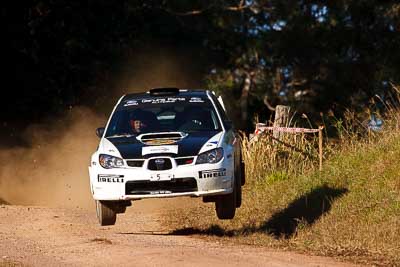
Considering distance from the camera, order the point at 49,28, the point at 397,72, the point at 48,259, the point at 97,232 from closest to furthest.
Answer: the point at 48,259 < the point at 97,232 < the point at 49,28 < the point at 397,72

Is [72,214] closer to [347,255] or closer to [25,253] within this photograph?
[25,253]

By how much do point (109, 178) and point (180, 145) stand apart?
97 centimetres

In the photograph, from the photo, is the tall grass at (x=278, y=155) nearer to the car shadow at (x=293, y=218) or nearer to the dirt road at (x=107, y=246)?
the car shadow at (x=293, y=218)

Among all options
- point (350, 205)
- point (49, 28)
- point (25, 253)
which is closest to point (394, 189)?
point (350, 205)

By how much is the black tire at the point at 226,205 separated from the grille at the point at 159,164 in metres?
0.98

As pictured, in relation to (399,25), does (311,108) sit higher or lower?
lower

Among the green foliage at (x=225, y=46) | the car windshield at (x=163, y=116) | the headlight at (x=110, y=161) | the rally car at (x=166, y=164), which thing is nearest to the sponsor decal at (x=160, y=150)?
the rally car at (x=166, y=164)

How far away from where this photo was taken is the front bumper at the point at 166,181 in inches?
507

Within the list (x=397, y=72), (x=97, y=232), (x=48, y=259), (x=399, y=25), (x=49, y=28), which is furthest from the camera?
(x=399, y=25)

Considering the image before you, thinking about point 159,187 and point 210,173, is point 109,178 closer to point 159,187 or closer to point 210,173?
point 159,187

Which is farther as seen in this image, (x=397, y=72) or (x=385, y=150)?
(x=397, y=72)

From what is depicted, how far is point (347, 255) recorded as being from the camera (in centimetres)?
1220

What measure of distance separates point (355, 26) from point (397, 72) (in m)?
4.30

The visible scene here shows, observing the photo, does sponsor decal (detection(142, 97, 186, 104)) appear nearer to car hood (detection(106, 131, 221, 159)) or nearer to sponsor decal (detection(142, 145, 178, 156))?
car hood (detection(106, 131, 221, 159))
